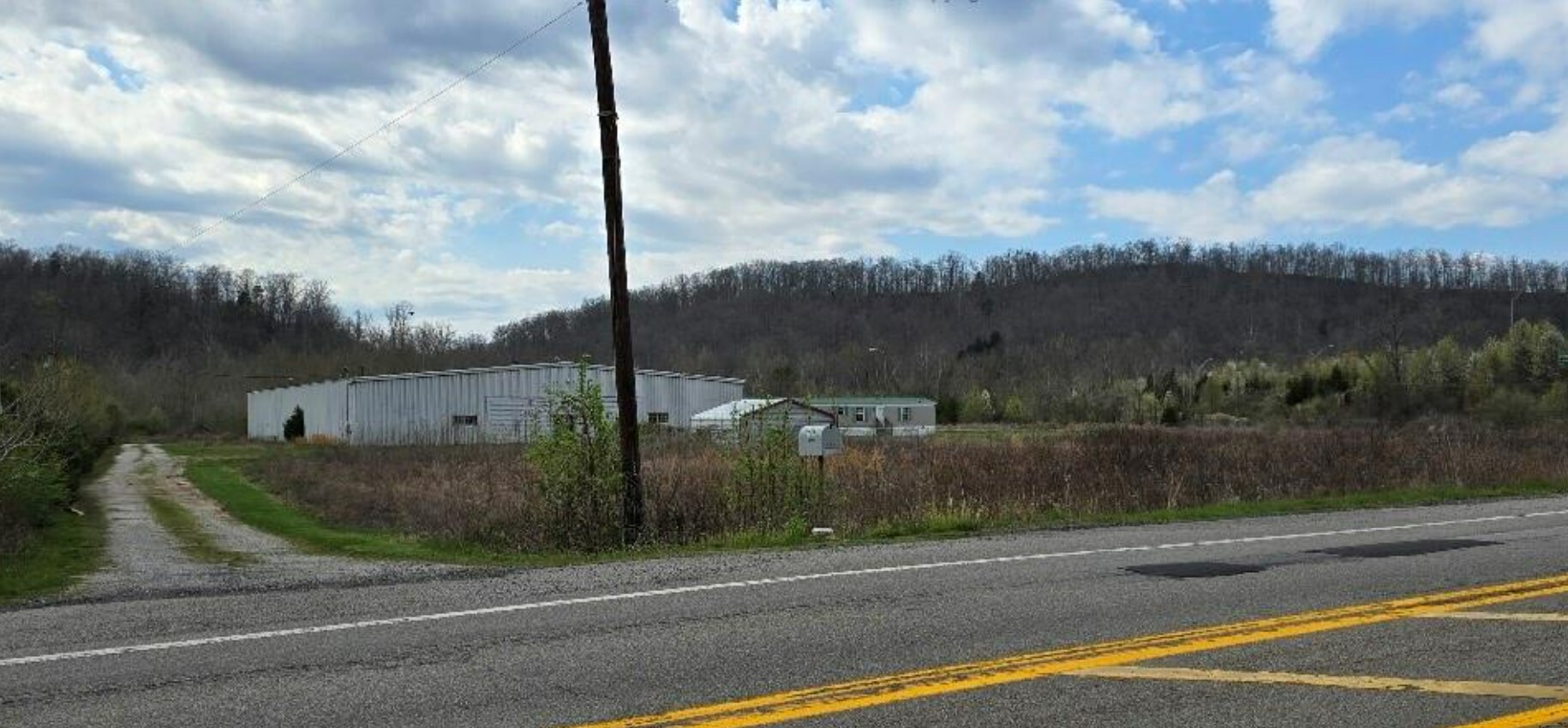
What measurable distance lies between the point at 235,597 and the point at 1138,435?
86.7 ft

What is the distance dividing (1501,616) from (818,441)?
10.4 metres

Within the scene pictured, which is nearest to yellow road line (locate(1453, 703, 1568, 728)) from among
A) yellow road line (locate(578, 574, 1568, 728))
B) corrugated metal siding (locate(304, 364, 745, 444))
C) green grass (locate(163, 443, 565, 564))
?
yellow road line (locate(578, 574, 1568, 728))

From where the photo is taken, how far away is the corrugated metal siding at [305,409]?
65.9 m

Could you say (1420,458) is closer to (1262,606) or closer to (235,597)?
(1262,606)

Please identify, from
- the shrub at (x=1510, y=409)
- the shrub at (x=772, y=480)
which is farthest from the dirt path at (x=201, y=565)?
the shrub at (x=1510, y=409)

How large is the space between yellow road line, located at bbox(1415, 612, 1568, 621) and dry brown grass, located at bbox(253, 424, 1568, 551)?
8745mm

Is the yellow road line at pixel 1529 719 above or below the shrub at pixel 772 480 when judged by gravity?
below

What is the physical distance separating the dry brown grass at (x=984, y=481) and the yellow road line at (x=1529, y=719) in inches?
426

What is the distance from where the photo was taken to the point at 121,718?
18.5ft

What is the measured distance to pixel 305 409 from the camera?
74312mm

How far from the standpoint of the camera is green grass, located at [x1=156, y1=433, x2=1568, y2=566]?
1421 cm

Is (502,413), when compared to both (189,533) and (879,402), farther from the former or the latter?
(879,402)

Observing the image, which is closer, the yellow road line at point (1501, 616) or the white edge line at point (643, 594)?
the white edge line at point (643, 594)

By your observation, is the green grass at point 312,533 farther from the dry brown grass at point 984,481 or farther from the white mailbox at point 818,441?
the white mailbox at point 818,441
